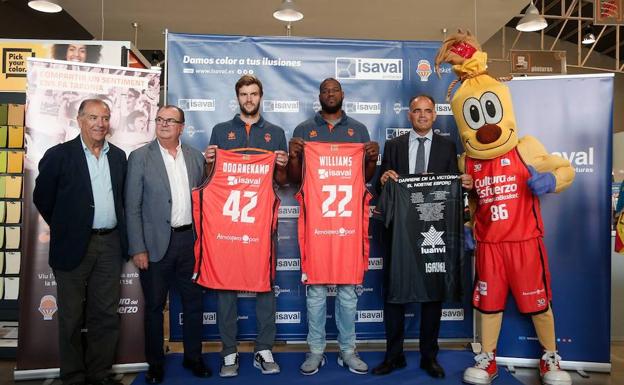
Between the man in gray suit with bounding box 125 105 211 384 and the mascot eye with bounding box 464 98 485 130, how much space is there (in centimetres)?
198

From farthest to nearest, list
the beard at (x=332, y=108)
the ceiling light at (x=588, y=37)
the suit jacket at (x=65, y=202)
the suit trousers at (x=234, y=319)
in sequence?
the ceiling light at (x=588, y=37), the beard at (x=332, y=108), the suit trousers at (x=234, y=319), the suit jacket at (x=65, y=202)

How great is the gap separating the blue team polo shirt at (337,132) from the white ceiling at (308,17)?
414 centimetres

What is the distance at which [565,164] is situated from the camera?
3.31m

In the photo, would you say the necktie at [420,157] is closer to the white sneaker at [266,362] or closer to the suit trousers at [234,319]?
the suit trousers at [234,319]

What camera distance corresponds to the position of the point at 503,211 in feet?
10.8

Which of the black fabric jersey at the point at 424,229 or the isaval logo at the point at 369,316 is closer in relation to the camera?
the black fabric jersey at the point at 424,229

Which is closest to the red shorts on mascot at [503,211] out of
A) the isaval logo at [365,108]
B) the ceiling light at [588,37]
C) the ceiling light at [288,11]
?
the isaval logo at [365,108]

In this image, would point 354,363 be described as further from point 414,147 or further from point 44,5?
point 44,5

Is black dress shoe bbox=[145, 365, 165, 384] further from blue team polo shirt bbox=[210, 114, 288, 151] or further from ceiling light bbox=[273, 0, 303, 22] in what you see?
ceiling light bbox=[273, 0, 303, 22]

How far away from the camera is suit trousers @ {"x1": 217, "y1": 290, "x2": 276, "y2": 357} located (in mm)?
3381

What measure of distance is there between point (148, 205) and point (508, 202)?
248 cm

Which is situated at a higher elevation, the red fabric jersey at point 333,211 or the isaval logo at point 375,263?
the red fabric jersey at point 333,211

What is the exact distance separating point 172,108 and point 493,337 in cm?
277

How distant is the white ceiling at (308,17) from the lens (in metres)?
7.06
